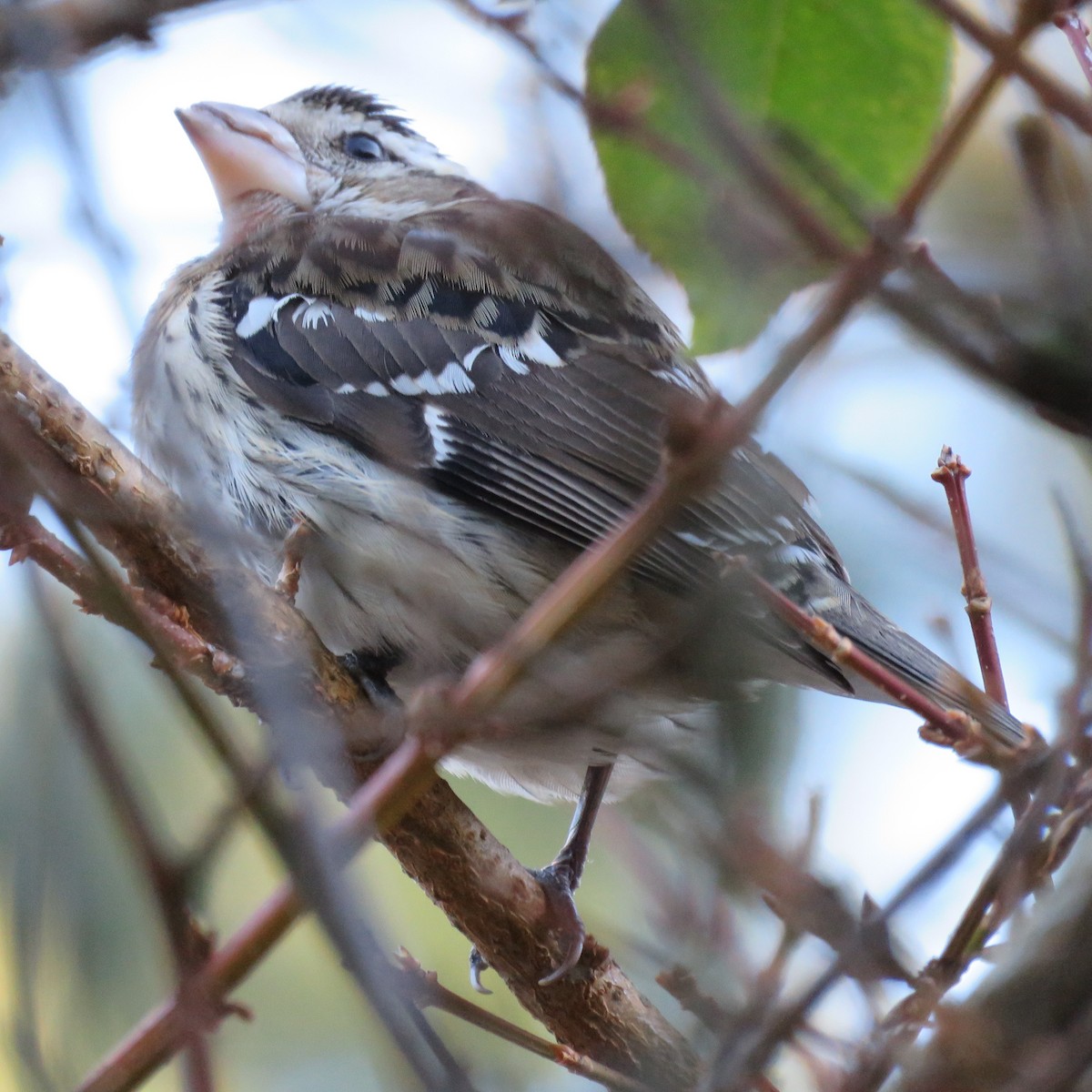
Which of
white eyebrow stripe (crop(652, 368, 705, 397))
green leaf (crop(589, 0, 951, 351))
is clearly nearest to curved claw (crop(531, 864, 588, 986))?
white eyebrow stripe (crop(652, 368, 705, 397))

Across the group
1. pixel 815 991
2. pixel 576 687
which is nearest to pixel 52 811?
pixel 576 687

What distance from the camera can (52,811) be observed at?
1969 mm

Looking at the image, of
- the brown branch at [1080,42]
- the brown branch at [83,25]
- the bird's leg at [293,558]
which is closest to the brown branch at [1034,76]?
the brown branch at [1080,42]

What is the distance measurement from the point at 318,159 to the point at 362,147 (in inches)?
7.0

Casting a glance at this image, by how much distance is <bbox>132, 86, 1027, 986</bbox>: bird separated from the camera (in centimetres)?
303

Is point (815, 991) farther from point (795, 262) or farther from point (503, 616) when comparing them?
point (503, 616)

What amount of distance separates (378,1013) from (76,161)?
0.89m

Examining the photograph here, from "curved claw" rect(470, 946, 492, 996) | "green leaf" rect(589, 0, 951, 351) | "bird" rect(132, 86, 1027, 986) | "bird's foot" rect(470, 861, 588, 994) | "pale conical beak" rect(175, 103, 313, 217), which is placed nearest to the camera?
"green leaf" rect(589, 0, 951, 351)

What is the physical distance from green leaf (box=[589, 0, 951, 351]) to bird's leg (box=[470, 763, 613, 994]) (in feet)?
5.24

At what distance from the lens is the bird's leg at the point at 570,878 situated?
2.88 meters

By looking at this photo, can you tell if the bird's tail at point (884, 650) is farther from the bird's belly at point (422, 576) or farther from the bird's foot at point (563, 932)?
the bird's foot at point (563, 932)

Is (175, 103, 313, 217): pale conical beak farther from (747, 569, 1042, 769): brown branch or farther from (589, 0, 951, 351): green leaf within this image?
(747, 569, 1042, 769): brown branch

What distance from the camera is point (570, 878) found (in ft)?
11.1

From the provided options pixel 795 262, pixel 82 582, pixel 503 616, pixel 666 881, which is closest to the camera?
pixel 795 262
